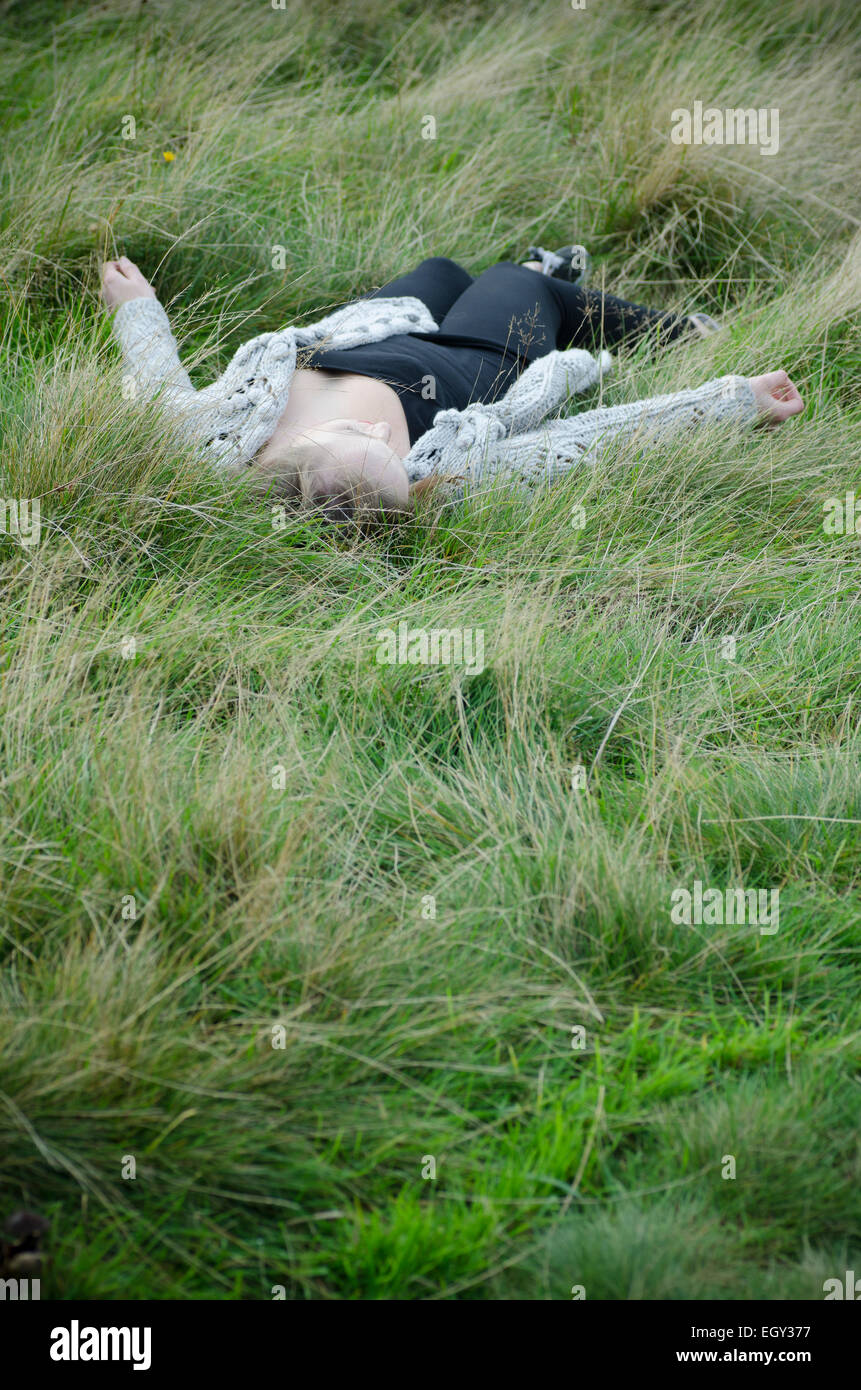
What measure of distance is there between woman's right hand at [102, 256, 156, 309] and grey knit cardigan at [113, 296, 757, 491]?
5cm

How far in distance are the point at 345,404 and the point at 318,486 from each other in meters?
0.42

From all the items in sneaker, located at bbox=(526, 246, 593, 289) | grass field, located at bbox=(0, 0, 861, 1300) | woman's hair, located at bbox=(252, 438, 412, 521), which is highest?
sneaker, located at bbox=(526, 246, 593, 289)

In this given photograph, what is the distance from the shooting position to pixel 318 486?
2799mm

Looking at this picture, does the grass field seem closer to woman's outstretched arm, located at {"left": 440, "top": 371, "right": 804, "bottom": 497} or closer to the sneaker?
woman's outstretched arm, located at {"left": 440, "top": 371, "right": 804, "bottom": 497}

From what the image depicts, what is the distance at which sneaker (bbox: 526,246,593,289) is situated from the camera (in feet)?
13.0

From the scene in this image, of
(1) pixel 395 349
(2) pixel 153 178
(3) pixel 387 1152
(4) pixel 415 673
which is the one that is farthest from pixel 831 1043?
(2) pixel 153 178

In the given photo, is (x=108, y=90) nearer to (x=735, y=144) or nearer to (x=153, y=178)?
(x=153, y=178)

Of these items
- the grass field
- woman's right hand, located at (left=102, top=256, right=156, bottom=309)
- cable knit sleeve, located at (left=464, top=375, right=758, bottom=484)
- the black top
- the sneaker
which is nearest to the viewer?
the grass field

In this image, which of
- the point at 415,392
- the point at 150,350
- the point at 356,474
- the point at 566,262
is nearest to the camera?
the point at 356,474

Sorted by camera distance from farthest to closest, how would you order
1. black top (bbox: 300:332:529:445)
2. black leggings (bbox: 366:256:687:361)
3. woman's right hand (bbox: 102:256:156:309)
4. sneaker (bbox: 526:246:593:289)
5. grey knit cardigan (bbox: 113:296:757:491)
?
sneaker (bbox: 526:246:593:289)
black leggings (bbox: 366:256:687:361)
woman's right hand (bbox: 102:256:156:309)
black top (bbox: 300:332:529:445)
grey knit cardigan (bbox: 113:296:757:491)

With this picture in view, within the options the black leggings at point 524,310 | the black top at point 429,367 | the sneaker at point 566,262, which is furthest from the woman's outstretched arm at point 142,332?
the sneaker at point 566,262

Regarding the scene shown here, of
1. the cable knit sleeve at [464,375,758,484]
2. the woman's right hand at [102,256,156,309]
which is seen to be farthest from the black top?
the woman's right hand at [102,256,156,309]

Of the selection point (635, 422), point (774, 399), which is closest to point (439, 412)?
point (635, 422)

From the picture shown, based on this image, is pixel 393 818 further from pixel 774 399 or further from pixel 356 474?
pixel 774 399
